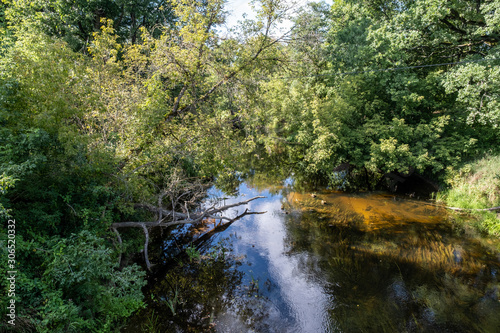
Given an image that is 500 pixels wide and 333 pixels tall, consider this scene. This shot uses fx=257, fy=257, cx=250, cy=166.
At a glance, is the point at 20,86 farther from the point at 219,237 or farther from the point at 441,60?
the point at 441,60

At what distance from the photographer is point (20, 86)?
15.9 ft

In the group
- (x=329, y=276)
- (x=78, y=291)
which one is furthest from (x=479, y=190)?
(x=78, y=291)

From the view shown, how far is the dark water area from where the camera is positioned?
6074mm

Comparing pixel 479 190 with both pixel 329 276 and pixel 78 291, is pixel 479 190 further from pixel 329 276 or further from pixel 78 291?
pixel 78 291

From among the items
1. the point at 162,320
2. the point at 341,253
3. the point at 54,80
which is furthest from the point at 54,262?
the point at 341,253

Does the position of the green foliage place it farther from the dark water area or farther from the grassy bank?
the grassy bank

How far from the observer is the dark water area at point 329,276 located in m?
6.07

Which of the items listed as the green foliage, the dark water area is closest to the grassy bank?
the dark water area

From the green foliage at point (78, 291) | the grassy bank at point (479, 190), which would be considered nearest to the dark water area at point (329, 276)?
the grassy bank at point (479, 190)

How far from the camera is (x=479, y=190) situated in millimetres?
10961

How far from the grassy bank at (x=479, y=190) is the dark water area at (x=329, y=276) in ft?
2.77

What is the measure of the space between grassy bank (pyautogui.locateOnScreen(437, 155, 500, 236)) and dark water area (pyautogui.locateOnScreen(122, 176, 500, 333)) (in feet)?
2.77

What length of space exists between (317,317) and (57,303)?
540cm

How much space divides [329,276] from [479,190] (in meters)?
8.43
